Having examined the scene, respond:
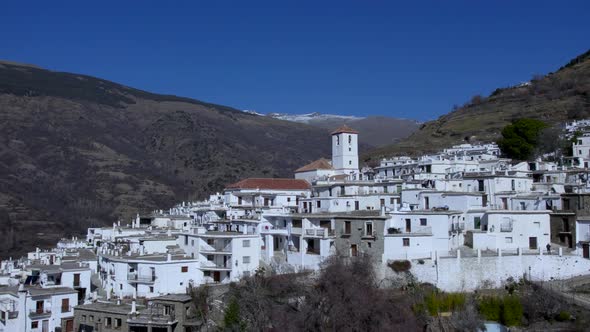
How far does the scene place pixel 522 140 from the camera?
192 ft

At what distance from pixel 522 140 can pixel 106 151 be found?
95117 mm

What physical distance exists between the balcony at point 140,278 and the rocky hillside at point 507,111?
136 feet

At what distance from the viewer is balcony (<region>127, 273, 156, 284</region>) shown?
37.6 metres

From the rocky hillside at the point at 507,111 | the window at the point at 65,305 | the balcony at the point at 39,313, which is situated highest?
the rocky hillside at the point at 507,111

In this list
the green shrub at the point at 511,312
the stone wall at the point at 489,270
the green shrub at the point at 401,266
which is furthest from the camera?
the green shrub at the point at 401,266

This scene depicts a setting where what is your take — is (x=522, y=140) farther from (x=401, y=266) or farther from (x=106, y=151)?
(x=106, y=151)

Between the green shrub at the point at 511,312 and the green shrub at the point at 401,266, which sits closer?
the green shrub at the point at 511,312

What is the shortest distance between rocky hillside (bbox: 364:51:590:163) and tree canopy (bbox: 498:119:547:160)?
41.1ft

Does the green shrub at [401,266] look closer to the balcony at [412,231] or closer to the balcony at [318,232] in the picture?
the balcony at [412,231]

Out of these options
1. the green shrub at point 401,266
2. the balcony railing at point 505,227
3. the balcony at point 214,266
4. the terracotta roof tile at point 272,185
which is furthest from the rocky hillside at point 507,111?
the green shrub at point 401,266

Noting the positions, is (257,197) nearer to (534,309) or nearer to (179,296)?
(179,296)

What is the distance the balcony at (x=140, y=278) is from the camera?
3756cm

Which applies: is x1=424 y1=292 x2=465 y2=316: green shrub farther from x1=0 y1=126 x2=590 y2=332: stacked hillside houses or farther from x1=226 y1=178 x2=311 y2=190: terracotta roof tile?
x1=226 y1=178 x2=311 y2=190: terracotta roof tile

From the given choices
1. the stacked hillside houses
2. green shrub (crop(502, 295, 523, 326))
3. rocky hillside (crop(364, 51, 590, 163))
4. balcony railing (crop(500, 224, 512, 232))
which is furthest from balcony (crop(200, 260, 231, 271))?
rocky hillside (crop(364, 51, 590, 163))
